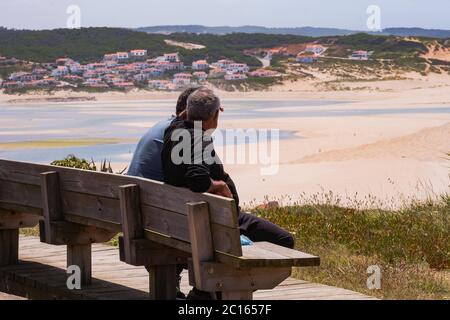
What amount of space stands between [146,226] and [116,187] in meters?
0.30

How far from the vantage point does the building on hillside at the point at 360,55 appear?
356ft

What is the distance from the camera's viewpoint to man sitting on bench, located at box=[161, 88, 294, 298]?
4969mm

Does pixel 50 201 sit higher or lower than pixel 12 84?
higher

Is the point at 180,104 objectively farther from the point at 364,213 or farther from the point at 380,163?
the point at 380,163

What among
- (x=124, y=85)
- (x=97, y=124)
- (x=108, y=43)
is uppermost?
(x=108, y=43)

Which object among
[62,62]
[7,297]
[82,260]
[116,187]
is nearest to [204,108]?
[116,187]

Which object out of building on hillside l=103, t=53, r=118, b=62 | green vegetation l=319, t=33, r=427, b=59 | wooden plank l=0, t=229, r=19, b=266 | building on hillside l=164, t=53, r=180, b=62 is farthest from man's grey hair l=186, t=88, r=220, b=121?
building on hillside l=103, t=53, r=118, b=62

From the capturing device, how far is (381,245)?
859 cm

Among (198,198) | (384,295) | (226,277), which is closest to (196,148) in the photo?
(198,198)

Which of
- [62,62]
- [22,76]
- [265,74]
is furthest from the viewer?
[62,62]

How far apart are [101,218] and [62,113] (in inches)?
1974

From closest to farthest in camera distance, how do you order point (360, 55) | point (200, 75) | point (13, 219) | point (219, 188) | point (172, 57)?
point (219, 188), point (13, 219), point (200, 75), point (360, 55), point (172, 57)

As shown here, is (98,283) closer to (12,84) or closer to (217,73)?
(12,84)

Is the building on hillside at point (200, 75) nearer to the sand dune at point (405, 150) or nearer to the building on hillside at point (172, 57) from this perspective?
the building on hillside at point (172, 57)
